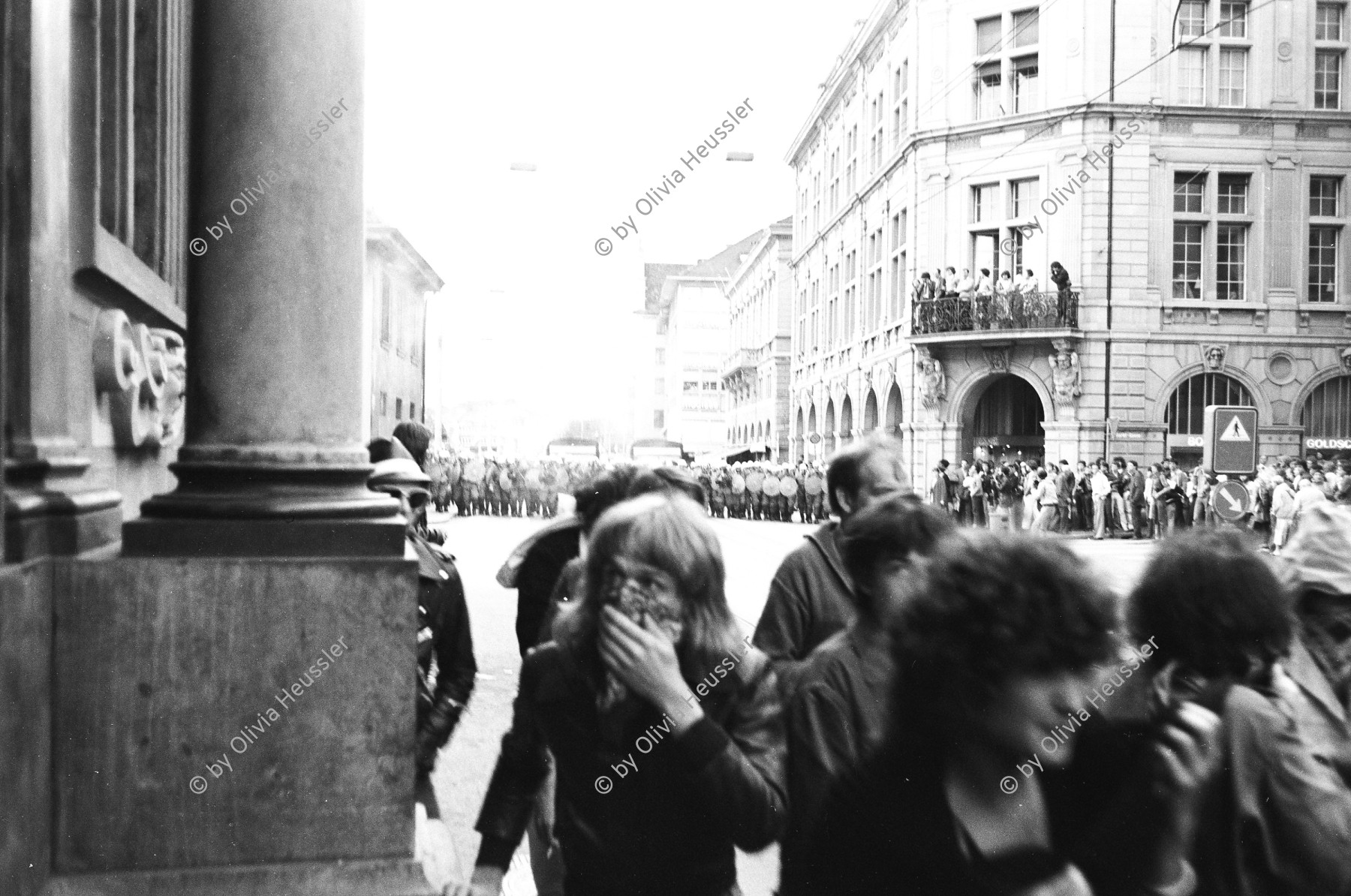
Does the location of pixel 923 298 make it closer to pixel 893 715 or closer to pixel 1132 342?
pixel 1132 342

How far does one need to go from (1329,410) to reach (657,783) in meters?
34.2

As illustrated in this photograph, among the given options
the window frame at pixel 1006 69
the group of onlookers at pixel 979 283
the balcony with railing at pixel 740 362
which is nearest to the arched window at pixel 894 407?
the group of onlookers at pixel 979 283

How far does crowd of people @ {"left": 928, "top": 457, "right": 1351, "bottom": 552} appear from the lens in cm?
2627

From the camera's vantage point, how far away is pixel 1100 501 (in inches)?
1093

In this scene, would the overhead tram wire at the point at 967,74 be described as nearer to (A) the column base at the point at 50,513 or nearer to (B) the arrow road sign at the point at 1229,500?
(B) the arrow road sign at the point at 1229,500

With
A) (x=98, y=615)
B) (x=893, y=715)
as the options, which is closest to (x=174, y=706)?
(x=98, y=615)

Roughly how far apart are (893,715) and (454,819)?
434cm

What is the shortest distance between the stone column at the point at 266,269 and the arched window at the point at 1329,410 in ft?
109

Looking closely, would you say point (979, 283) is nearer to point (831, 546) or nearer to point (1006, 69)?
point (1006, 69)

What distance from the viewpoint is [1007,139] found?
33.7 meters

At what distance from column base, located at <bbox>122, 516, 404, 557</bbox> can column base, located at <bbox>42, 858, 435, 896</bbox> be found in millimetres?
832

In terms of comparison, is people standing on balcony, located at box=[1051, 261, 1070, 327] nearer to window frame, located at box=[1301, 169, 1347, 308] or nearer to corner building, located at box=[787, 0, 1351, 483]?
corner building, located at box=[787, 0, 1351, 483]

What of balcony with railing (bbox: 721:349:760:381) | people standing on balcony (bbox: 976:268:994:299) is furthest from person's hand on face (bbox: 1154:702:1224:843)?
balcony with railing (bbox: 721:349:760:381)

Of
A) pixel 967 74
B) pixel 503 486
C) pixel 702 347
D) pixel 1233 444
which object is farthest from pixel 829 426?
pixel 702 347
